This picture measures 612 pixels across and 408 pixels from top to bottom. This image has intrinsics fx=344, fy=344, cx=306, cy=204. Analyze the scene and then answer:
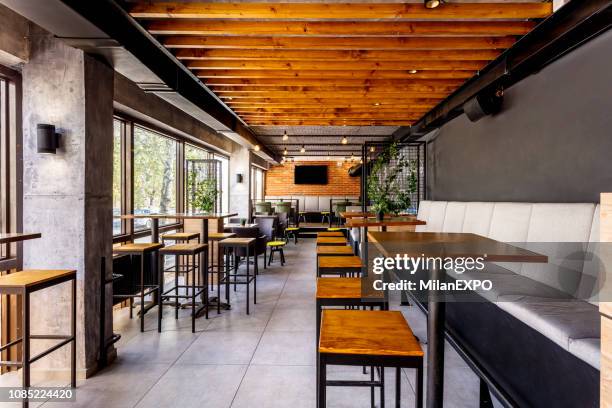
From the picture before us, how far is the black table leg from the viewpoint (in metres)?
1.70

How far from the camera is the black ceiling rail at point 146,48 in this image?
7.10 feet

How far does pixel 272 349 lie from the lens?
9.73 feet

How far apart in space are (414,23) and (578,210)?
189cm

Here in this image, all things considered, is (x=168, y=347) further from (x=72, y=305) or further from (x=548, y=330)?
(x=548, y=330)

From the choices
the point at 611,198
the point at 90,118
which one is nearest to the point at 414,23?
the point at 611,198

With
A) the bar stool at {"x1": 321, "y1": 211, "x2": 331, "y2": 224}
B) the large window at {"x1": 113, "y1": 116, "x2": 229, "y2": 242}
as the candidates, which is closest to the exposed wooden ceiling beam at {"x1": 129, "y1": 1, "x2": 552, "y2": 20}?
the large window at {"x1": 113, "y1": 116, "x2": 229, "y2": 242}

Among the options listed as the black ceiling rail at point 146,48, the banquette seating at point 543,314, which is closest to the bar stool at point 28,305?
the black ceiling rail at point 146,48

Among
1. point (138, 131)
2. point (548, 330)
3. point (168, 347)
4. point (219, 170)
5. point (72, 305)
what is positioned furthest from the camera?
point (219, 170)

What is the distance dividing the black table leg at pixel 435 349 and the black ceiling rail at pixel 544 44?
6.81 feet

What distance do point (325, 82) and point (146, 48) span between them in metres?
2.03

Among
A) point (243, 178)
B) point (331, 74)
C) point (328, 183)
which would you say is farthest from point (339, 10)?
point (328, 183)

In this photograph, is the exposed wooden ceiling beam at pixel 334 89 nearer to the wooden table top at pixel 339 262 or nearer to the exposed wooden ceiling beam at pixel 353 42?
the exposed wooden ceiling beam at pixel 353 42

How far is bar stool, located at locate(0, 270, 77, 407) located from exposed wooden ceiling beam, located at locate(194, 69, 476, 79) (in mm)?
2551

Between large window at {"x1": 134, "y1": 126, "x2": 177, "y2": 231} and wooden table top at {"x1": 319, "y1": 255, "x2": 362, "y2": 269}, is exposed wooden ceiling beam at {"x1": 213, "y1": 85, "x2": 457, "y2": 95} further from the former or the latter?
wooden table top at {"x1": 319, "y1": 255, "x2": 362, "y2": 269}
